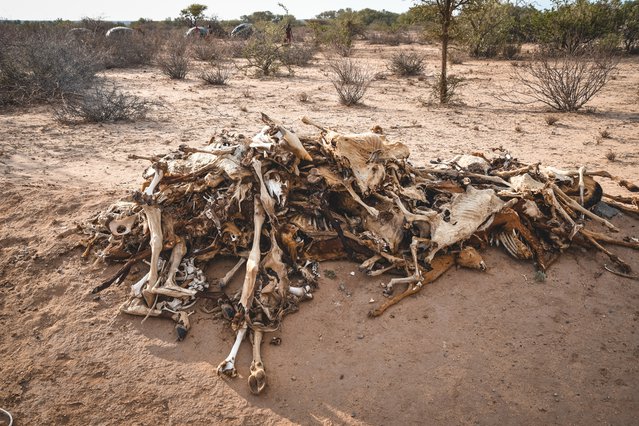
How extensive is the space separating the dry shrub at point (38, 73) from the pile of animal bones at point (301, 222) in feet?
23.3

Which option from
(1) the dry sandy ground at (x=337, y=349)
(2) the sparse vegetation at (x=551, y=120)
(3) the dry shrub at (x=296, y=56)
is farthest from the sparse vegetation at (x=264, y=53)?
(1) the dry sandy ground at (x=337, y=349)

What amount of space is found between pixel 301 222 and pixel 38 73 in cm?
896

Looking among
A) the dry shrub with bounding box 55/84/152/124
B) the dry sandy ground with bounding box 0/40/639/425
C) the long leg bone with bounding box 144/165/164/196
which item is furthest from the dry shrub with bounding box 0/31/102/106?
the long leg bone with bounding box 144/165/164/196

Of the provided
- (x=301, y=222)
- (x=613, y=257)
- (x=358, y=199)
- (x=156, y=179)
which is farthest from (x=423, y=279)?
(x=156, y=179)

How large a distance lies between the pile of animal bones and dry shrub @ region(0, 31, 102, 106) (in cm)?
711

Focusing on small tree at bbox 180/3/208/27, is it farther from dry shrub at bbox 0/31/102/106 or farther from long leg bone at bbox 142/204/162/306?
long leg bone at bbox 142/204/162/306

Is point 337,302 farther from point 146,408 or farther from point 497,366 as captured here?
point 146,408

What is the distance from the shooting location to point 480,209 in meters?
3.35

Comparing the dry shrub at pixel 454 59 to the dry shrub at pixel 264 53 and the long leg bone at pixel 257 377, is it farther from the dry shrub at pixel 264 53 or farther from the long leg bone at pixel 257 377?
the long leg bone at pixel 257 377

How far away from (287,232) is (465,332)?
1431 millimetres

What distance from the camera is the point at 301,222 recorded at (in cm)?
Answer: 337

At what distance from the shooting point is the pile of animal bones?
10.1 ft

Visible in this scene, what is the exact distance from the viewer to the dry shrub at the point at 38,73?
9.00 metres

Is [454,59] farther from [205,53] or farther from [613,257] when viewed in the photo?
[613,257]
